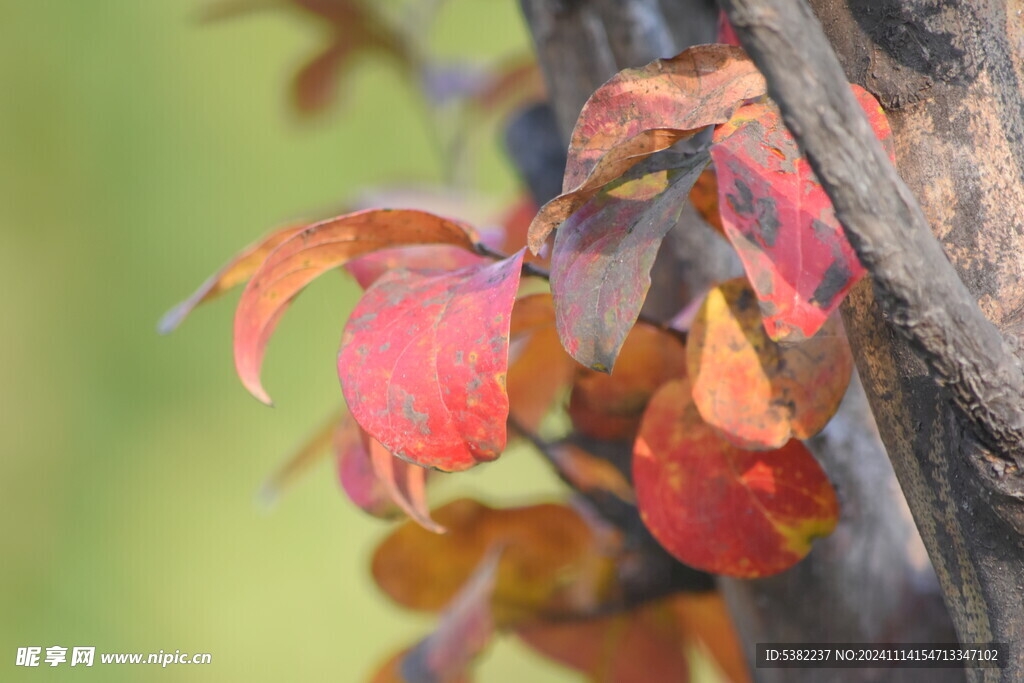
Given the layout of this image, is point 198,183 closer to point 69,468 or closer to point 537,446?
point 69,468

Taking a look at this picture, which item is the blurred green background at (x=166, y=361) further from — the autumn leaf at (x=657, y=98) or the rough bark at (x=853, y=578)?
the autumn leaf at (x=657, y=98)

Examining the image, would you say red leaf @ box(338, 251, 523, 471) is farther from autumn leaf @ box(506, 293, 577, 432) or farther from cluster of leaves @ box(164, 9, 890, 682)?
autumn leaf @ box(506, 293, 577, 432)

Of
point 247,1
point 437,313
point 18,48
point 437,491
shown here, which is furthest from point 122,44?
point 437,313

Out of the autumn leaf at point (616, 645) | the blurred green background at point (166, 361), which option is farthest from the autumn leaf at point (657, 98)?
the blurred green background at point (166, 361)

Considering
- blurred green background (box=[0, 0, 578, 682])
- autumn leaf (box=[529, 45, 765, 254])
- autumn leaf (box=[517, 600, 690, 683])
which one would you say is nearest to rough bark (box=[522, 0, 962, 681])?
autumn leaf (box=[517, 600, 690, 683])

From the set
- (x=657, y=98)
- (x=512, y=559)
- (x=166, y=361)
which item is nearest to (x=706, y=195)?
(x=657, y=98)
